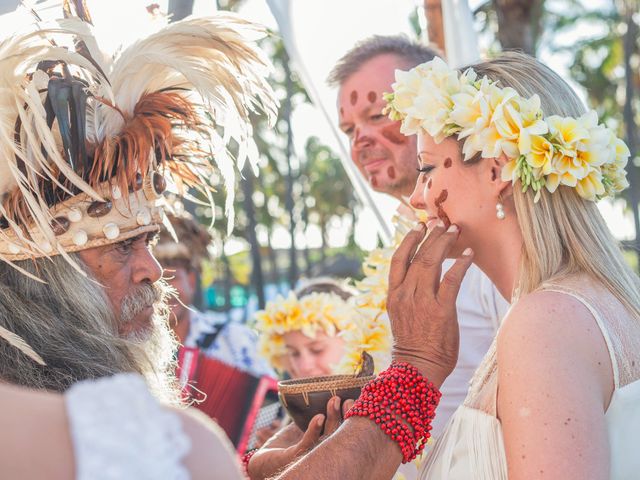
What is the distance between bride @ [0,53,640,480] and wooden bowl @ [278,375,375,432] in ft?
0.81

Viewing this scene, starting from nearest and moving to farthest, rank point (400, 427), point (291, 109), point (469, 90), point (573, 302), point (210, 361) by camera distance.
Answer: point (573, 302)
point (400, 427)
point (469, 90)
point (210, 361)
point (291, 109)

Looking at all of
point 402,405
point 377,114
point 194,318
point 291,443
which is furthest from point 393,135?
point 194,318

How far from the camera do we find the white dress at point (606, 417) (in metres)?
1.76

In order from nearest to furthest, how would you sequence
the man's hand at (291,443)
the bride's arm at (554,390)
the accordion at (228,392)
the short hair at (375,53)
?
the bride's arm at (554,390)
the man's hand at (291,443)
the short hair at (375,53)
the accordion at (228,392)

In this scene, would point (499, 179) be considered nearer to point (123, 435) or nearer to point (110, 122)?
point (110, 122)

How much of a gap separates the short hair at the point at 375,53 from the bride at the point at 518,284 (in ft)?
4.19

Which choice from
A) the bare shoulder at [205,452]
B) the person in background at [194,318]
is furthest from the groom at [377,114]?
the bare shoulder at [205,452]

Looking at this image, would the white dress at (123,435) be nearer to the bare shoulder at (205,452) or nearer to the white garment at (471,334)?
the bare shoulder at (205,452)

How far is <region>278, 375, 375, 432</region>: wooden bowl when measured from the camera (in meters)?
2.29

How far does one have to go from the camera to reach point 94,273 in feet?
7.80

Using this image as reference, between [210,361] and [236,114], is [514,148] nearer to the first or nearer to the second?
[236,114]

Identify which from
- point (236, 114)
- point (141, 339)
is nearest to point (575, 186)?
point (236, 114)

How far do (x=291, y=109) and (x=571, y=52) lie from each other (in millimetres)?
11206

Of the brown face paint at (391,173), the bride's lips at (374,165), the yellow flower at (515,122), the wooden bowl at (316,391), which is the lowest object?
the wooden bowl at (316,391)
